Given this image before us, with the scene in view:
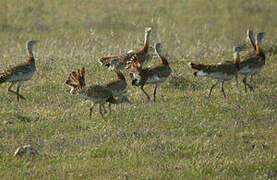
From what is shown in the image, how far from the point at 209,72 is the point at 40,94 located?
4005 mm

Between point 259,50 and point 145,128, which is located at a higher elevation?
point 259,50

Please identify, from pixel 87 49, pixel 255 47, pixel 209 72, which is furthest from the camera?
pixel 87 49

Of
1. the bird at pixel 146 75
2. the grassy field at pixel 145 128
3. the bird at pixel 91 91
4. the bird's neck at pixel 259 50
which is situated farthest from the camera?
the bird's neck at pixel 259 50

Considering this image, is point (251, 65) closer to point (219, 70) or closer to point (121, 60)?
point (219, 70)

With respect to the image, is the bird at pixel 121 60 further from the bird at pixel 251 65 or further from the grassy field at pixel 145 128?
the bird at pixel 251 65

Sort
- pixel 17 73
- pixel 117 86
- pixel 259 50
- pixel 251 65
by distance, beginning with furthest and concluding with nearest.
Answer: pixel 259 50, pixel 251 65, pixel 17 73, pixel 117 86

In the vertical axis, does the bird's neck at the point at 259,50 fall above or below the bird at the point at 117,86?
above

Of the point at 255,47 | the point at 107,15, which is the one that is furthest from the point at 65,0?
the point at 255,47

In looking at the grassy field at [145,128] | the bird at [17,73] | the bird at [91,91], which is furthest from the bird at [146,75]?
the bird at [17,73]

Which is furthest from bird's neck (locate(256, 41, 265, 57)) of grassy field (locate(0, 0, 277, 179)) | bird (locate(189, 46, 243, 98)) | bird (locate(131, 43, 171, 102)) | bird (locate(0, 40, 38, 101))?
bird (locate(0, 40, 38, 101))

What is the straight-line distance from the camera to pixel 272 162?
24.0ft

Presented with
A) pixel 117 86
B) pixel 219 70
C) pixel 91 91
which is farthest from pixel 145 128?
pixel 219 70

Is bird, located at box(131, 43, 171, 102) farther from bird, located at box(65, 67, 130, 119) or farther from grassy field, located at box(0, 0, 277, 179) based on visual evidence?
bird, located at box(65, 67, 130, 119)

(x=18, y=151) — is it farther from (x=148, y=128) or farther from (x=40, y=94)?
(x=40, y=94)
